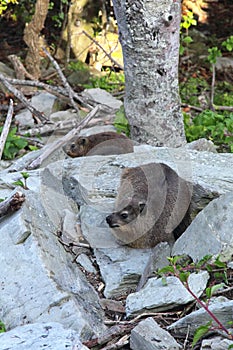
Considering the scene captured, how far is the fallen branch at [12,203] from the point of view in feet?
13.6

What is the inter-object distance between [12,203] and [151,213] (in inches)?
41.7

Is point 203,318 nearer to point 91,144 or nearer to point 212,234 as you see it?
point 212,234

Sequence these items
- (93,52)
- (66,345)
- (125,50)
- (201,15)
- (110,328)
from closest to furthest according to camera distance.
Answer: (66,345) → (110,328) → (125,50) → (93,52) → (201,15)

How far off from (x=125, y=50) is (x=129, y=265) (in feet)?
8.66

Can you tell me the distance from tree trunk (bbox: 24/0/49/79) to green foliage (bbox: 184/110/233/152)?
11.0 feet

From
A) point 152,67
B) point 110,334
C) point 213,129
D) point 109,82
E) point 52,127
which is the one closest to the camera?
point 110,334

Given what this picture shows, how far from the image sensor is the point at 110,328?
3.46 m

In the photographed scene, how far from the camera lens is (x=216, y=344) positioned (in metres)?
3.04

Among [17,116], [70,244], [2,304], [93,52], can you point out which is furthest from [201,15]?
[2,304]

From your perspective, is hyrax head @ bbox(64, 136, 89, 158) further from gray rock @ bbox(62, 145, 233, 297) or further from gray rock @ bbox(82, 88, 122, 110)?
gray rock @ bbox(82, 88, 122, 110)

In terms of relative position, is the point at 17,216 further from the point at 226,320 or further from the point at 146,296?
the point at 226,320

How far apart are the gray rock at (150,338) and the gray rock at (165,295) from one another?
258 millimetres

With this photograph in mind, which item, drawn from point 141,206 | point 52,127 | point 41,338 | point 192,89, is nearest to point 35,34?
point 52,127

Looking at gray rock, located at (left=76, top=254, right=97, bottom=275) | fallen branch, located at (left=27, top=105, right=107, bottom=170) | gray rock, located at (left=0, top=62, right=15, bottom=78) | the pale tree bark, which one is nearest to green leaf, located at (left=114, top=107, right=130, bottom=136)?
fallen branch, located at (left=27, top=105, right=107, bottom=170)
